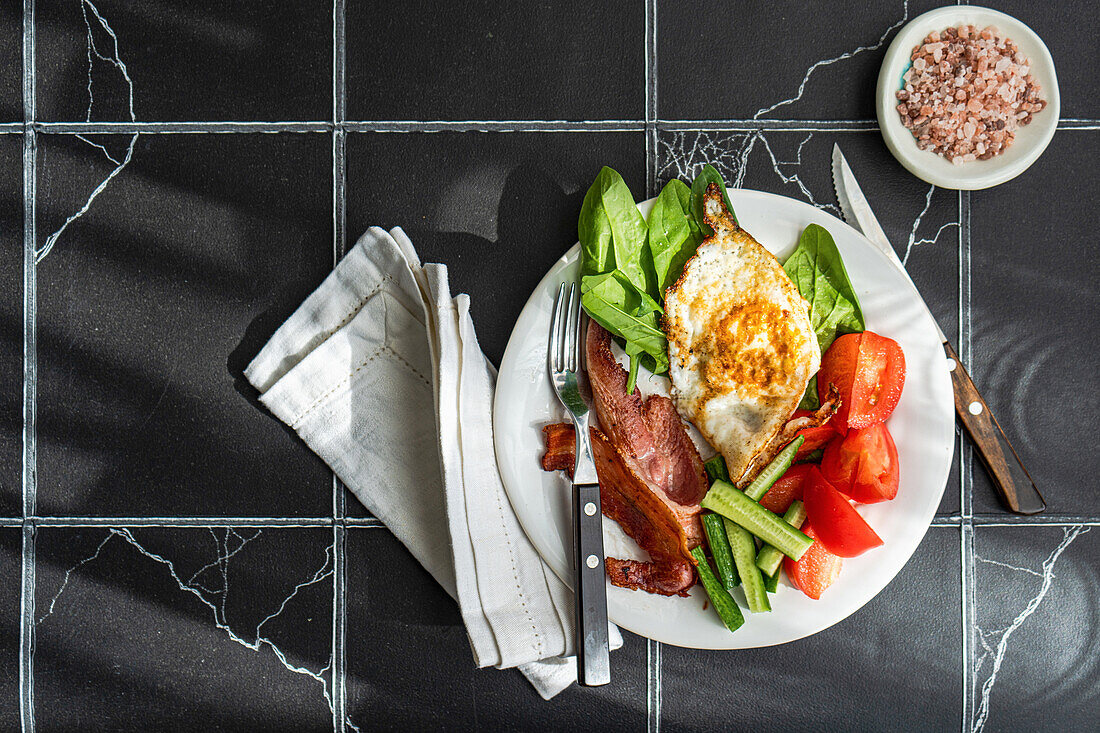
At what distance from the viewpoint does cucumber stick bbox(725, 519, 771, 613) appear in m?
1.03

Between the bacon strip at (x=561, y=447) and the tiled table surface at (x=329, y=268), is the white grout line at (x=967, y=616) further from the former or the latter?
the bacon strip at (x=561, y=447)

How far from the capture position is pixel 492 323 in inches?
44.4

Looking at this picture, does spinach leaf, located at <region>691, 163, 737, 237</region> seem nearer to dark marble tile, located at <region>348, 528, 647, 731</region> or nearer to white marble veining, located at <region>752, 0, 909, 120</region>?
white marble veining, located at <region>752, 0, 909, 120</region>

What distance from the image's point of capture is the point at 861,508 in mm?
1043

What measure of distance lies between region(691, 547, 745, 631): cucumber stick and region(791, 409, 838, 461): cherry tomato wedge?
0.68ft

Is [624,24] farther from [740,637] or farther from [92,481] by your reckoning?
[92,481]

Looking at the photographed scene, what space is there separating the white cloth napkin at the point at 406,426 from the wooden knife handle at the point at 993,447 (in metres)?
0.64

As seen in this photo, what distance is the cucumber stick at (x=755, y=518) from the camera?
1002mm

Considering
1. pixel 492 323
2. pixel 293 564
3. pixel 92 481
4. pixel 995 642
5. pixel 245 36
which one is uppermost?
pixel 245 36

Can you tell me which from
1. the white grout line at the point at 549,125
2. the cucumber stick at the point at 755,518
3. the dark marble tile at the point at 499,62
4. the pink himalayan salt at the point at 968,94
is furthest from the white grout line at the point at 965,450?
the dark marble tile at the point at 499,62

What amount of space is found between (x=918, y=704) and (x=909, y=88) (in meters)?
0.97

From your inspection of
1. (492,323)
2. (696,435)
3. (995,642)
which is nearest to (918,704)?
(995,642)

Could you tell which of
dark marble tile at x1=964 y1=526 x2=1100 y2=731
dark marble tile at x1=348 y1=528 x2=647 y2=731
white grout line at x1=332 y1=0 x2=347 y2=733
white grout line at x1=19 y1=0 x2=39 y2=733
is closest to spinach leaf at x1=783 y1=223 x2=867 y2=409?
dark marble tile at x1=964 y1=526 x2=1100 y2=731

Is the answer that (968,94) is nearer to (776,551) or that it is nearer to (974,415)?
(974,415)
